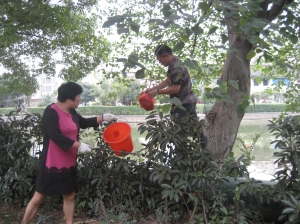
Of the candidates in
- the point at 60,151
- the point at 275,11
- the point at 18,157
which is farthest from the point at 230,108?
the point at 18,157

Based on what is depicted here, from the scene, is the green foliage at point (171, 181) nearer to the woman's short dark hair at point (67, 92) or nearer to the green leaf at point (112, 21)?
the woman's short dark hair at point (67, 92)

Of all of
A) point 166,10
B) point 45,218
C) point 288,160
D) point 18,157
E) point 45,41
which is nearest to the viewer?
point 166,10

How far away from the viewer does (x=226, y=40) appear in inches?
129

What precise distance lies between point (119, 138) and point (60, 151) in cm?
65

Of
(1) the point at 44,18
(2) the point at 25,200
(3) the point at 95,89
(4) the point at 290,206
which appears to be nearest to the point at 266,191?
(4) the point at 290,206

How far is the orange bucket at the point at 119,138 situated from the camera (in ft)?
12.0

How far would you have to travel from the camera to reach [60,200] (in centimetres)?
429

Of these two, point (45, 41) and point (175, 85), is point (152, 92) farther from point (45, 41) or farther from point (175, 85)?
point (45, 41)

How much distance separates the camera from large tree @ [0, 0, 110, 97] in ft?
17.0

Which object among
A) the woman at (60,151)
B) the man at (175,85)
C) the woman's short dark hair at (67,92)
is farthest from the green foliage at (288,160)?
the woman's short dark hair at (67,92)

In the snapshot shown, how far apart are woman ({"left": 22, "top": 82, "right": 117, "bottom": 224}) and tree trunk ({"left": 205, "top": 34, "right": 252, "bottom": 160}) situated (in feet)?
5.90

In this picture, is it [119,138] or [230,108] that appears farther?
[230,108]

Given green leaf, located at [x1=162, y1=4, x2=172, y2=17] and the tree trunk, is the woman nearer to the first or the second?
green leaf, located at [x1=162, y1=4, x2=172, y2=17]

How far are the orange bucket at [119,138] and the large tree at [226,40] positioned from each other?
2.49 feet
